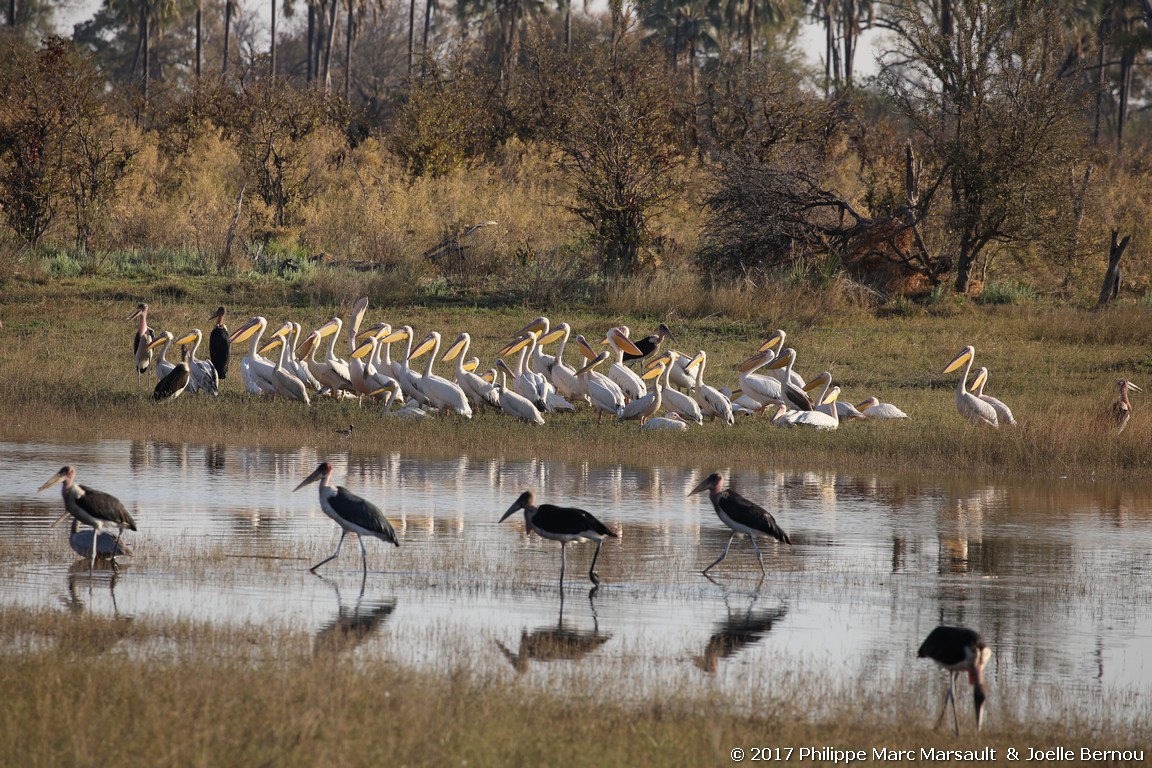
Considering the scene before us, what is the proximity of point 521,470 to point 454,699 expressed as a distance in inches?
328

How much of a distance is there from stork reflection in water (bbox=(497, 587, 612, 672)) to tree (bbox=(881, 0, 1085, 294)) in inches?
728

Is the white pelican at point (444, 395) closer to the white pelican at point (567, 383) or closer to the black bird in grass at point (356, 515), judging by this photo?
the white pelican at point (567, 383)

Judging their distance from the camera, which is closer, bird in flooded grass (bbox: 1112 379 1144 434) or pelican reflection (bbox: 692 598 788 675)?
pelican reflection (bbox: 692 598 788 675)

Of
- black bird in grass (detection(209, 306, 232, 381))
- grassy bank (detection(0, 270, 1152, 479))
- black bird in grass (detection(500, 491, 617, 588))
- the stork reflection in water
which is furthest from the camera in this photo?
black bird in grass (detection(209, 306, 232, 381))

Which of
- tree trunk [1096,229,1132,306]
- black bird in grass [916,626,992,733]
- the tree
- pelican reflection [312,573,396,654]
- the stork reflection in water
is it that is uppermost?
the tree

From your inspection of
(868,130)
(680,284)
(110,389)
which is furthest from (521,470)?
(868,130)

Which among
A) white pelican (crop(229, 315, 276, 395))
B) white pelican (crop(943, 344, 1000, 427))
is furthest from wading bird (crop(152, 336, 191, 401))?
white pelican (crop(943, 344, 1000, 427))

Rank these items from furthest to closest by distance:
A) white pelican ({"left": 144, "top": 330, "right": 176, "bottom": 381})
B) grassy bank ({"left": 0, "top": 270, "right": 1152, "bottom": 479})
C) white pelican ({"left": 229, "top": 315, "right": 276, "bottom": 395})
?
→ white pelican ({"left": 144, "top": 330, "right": 176, "bottom": 381}) < white pelican ({"left": 229, "top": 315, "right": 276, "bottom": 395}) < grassy bank ({"left": 0, "top": 270, "right": 1152, "bottom": 479})

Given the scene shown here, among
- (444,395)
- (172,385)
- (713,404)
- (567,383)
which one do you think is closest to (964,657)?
(713,404)

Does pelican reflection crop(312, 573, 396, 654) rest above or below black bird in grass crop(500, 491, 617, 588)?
below

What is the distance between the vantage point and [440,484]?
1345 centimetres

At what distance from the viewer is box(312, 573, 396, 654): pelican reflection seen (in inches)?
295

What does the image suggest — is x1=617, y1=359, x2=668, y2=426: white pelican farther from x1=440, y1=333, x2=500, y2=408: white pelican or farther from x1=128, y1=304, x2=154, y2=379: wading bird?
x1=128, y1=304, x2=154, y2=379: wading bird

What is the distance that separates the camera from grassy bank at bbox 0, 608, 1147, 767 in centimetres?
549
